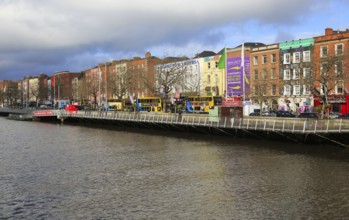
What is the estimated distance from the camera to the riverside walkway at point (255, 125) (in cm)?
3834

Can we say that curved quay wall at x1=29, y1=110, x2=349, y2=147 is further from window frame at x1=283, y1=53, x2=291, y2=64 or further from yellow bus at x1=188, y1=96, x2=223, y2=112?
window frame at x1=283, y1=53, x2=291, y2=64

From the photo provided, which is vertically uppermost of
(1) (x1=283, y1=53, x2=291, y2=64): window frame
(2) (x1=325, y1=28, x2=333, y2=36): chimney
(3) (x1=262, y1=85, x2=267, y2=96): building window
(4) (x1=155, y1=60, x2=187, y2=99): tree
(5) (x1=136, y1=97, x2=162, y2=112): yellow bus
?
(2) (x1=325, y1=28, x2=333, y2=36): chimney

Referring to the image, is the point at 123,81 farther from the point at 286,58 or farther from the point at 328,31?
the point at 328,31

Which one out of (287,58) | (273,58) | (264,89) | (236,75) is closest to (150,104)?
(236,75)

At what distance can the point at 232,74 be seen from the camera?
8962 cm

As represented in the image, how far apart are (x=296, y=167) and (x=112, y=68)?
11476 cm

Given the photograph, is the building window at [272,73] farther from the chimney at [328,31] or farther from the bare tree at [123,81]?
the bare tree at [123,81]

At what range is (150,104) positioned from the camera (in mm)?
87062

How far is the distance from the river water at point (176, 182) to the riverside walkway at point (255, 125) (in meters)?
1.53

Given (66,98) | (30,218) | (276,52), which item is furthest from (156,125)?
(66,98)

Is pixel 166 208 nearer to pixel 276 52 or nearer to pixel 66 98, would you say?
pixel 276 52

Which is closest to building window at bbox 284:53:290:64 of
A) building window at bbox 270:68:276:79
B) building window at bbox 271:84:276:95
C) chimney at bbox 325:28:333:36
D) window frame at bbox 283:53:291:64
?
window frame at bbox 283:53:291:64

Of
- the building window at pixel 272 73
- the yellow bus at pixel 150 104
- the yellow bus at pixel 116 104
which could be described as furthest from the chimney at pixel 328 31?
the yellow bus at pixel 116 104

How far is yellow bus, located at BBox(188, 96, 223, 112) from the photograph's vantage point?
74838mm
